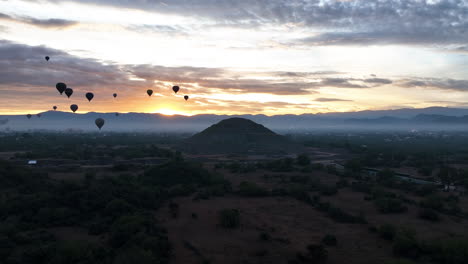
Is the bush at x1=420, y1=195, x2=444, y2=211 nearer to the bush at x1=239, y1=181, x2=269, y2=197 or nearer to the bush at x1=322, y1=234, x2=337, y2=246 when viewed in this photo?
the bush at x1=322, y1=234, x2=337, y2=246

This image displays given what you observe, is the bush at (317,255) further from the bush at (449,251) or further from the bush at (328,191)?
the bush at (328,191)

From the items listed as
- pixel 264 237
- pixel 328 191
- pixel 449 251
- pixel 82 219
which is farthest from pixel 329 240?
pixel 82 219

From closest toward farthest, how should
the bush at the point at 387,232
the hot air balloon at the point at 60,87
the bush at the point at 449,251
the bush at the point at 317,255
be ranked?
the bush at the point at 449,251 → the bush at the point at 317,255 → the bush at the point at 387,232 → the hot air balloon at the point at 60,87

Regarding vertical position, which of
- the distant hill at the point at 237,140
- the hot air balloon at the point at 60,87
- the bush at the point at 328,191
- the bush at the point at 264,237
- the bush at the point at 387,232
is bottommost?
the bush at the point at 264,237

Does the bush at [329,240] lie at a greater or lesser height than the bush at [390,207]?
lesser

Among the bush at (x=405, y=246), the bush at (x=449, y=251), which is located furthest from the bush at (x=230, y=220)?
the bush at (x=449, y=251)

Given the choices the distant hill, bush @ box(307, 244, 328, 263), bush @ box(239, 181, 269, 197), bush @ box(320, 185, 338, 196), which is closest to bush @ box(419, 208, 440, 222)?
bush @ box(320, 185, 338, 196)

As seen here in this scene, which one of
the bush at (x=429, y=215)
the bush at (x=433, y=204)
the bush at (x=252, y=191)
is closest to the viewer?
the bush at (x=429, y=215)

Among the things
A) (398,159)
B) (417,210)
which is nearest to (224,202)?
(417,210)
